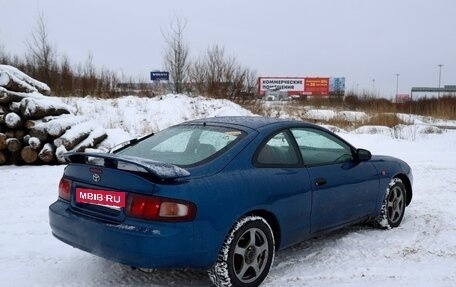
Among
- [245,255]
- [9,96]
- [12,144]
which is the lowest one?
[245,255]

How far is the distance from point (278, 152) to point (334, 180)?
2.44 feet

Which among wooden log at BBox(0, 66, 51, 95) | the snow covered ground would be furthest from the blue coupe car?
wooden log at BBox(0, 66, 51, 95)

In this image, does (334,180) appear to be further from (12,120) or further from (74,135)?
(12,120)

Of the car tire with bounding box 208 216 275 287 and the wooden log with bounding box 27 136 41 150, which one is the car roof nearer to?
the car tire with bounding box 208 216 275 287

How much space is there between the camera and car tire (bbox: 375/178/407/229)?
5188mm

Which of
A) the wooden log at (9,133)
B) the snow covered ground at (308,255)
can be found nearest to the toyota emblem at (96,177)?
the snow covered ground at (308,255)

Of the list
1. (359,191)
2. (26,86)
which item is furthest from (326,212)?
(26,86)

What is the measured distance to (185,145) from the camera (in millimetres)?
3984

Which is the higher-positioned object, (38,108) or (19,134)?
(38,108)

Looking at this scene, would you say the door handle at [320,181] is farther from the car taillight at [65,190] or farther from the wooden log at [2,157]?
the wooden log at [2,157]

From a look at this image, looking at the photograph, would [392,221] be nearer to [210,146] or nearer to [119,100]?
[210,146]

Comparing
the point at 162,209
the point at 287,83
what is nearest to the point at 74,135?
the point at 162,209

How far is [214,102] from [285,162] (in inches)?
631

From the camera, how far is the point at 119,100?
19.0 metres
